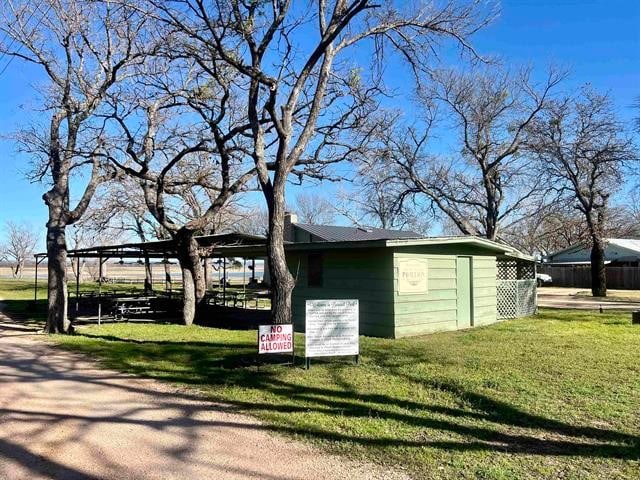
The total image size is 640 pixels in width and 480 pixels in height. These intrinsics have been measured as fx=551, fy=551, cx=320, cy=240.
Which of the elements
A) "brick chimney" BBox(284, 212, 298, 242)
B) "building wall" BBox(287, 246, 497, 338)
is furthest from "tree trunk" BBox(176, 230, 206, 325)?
"brick chimney" BBox(284, 212, 298, 242)

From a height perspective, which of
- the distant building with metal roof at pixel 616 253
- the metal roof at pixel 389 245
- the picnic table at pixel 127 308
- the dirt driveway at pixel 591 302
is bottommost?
the dirt driveway at pixel 591 302

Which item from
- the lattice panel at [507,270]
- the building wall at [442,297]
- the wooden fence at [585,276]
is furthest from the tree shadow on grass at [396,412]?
the wooden fence at [585,276]

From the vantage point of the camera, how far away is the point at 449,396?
248 inches

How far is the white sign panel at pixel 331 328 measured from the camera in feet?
25.8

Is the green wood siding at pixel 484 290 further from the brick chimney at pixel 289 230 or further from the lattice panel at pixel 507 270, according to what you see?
the brick chimney at pixel 289 230

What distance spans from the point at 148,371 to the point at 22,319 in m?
11.7

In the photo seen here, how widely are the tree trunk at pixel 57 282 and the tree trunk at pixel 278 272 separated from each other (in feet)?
23.3

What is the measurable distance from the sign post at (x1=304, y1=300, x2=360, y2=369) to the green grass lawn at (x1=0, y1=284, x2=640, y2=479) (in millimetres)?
296

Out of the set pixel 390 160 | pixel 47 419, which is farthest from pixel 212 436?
pixel 390 160

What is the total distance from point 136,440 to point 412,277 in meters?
8.63

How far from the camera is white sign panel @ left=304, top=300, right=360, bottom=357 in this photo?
7.85 meters

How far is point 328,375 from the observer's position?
7488 mm

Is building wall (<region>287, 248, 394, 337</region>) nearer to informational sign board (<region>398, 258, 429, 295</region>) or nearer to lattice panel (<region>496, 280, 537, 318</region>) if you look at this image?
informational sign board (<region>398, 258, 429, 295</region>)

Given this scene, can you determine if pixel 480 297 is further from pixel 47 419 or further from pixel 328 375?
pixel 47 419
